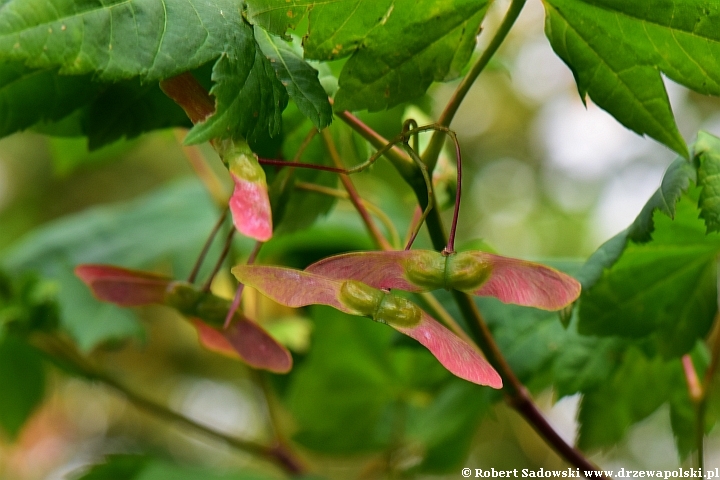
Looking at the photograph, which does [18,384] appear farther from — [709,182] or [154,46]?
[709,182]

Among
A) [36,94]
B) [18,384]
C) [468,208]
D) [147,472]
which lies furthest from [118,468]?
[468,208]

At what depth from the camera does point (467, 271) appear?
467 millimetres

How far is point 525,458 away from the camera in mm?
2467

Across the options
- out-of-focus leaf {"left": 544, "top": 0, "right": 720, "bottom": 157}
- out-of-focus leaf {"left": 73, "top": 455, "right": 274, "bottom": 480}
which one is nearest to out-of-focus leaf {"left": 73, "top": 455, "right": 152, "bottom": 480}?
out-of-focus leaf {"left": 73, "top": 455, "right": 274, "bottom": 480}

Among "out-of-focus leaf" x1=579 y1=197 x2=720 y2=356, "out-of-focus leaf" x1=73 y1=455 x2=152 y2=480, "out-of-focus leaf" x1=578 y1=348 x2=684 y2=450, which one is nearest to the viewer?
"out-of-focus leaf" x1=579 y1=197 x2=720 y2=356

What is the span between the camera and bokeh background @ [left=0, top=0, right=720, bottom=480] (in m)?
2.53

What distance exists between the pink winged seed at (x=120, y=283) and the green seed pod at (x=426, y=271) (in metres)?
0.26

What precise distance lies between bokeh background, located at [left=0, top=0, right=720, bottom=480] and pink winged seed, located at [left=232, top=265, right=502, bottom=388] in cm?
179

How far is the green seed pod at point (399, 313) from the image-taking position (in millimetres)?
463

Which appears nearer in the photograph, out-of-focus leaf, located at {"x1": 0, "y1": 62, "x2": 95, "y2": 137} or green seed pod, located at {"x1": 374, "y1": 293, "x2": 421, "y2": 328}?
green seed pod, located at {"x1": 374, "y1": 293, "x2": 421, "y2": 328}

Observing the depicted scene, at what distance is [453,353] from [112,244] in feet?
3.56

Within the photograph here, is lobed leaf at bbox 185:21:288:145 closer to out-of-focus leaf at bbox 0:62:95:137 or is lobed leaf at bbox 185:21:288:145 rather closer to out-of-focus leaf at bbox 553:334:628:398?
out-of-focus leaf at bbox 0:62:95:137

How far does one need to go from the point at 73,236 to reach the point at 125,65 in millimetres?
1019

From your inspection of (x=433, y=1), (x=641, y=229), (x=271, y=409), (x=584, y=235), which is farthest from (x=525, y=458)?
(x=433, y=1)
